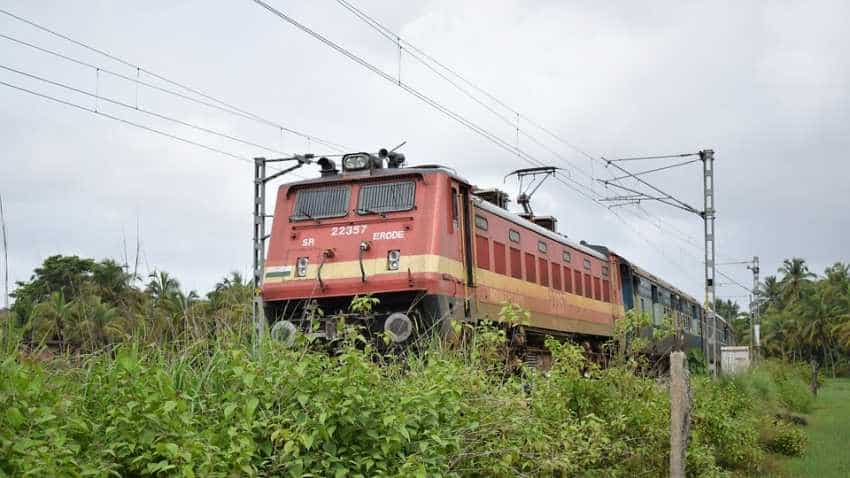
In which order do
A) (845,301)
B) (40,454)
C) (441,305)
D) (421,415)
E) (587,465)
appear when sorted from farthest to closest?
(845,301) → (441,305) → (587,465) → (421,415) → (40,454)


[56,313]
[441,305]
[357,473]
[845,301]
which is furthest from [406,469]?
[845,301]

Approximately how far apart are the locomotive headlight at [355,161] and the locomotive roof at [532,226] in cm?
181

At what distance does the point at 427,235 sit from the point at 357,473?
25.2ft

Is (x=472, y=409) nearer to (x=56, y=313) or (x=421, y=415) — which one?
(x=421, y=415)

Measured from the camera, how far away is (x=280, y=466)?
5.23 metres

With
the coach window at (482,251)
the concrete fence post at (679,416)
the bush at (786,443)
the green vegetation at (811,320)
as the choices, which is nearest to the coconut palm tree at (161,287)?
the concrete fence post at (679,416)

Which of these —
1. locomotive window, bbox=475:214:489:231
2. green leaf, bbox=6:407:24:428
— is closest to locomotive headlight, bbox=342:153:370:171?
locomotive window, bbox=475:214:489:231

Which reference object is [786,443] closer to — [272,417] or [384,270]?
[384,270]

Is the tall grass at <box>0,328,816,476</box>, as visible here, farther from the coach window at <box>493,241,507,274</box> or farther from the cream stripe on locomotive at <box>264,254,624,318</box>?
the coach window at <box>493,241,507,274</box>

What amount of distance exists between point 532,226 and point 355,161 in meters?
4.67

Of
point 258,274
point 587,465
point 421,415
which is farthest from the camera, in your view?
point 258,274

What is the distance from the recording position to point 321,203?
1397 centimetres

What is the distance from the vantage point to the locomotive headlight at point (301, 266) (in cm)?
1346

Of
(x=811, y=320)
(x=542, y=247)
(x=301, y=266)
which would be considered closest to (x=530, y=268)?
(x=542, y=247)
